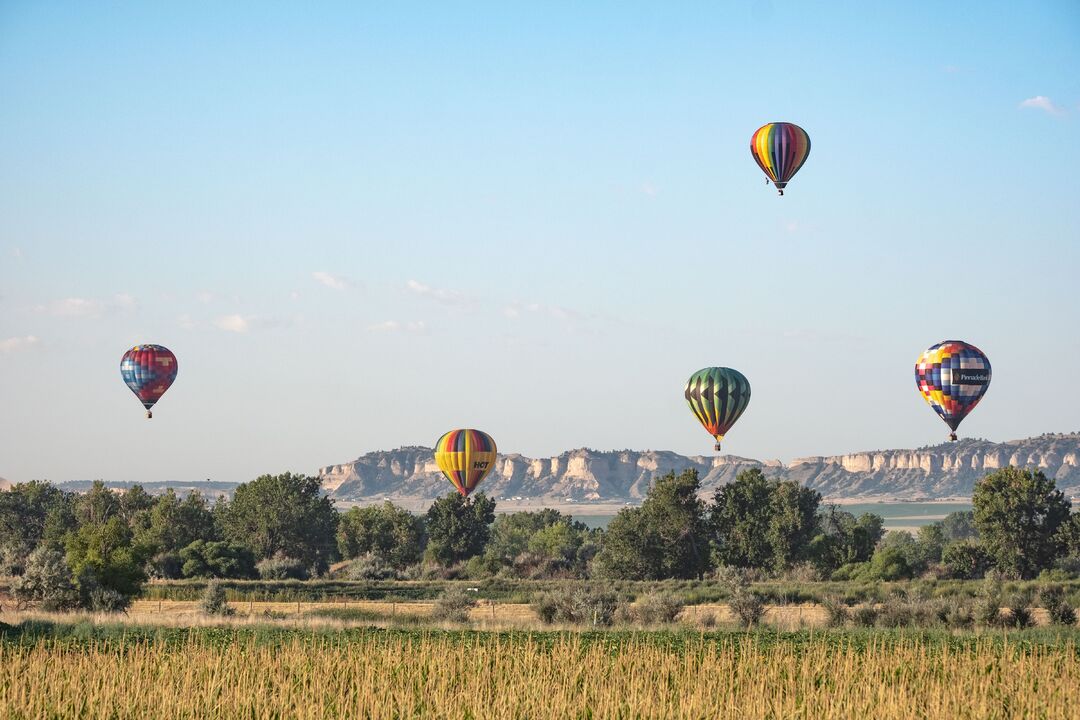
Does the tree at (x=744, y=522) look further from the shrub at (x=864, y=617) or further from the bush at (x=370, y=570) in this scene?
the shrub at (x=864, y=617)

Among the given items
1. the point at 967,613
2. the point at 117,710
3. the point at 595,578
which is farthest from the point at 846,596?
the point at 117,710

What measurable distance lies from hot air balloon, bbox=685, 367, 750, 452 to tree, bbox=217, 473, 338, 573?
1525 inches

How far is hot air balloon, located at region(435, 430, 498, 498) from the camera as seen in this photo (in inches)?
3752

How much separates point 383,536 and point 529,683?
83552 mm

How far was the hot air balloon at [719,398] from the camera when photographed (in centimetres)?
7994

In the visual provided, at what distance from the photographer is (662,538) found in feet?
289

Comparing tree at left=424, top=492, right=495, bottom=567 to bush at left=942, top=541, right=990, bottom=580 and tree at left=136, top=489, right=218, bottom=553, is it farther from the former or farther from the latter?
bush at left=942, top=541, right=990, bottom=580

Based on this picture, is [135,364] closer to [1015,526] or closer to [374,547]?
[374,547]

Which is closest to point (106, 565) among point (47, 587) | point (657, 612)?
point (47, 587)

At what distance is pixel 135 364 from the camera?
8906 cm

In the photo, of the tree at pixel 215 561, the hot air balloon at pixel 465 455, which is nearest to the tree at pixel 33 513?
the tree at pixel 215 561

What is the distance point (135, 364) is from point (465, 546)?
30.6m

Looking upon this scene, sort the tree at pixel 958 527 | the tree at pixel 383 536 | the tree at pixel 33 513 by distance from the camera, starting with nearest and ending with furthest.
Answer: the tree at pixel 383 536 < the tree at pixel 33 513 < the tree at pixel 958 527

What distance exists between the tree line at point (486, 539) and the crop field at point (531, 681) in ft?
99.3
